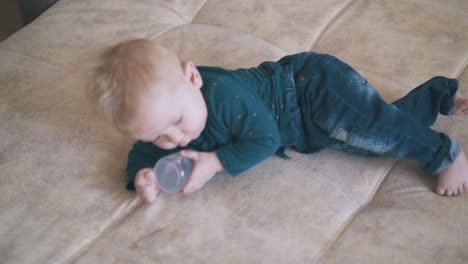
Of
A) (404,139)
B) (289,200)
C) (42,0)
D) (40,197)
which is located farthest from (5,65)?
(404,139)

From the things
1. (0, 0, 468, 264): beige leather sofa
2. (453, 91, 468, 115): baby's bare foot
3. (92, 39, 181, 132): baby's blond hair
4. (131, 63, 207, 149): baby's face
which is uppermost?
(92, 39, 181, 132): baby's blond hair

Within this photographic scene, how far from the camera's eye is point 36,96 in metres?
1.34

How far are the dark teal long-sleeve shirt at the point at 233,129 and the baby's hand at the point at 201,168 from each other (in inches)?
0.7

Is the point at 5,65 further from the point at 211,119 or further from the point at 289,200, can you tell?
the point at 289,200

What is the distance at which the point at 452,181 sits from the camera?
3.50 feet

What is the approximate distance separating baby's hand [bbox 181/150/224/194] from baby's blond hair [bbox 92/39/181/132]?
184 mm

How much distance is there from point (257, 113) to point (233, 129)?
0.22 feet

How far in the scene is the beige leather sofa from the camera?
1000mm

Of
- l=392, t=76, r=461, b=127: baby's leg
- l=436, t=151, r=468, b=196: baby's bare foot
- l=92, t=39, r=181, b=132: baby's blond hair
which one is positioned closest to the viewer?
l=92, t=39, r=181, b=132: baby's blond hair

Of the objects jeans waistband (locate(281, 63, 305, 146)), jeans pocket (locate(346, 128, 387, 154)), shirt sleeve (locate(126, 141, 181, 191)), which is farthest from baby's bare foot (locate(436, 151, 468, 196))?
shirt sleeve (locate(126, 141, 181, 191))

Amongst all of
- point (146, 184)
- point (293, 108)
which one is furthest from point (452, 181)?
point (146, 184)

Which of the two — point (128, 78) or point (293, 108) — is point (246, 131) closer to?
point (293, 108)

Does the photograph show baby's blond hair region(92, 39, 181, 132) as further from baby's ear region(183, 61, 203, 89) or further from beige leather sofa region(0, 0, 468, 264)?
beige leather sofa region(0, 0, 468, 264)

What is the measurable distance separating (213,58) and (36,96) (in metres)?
0.49
